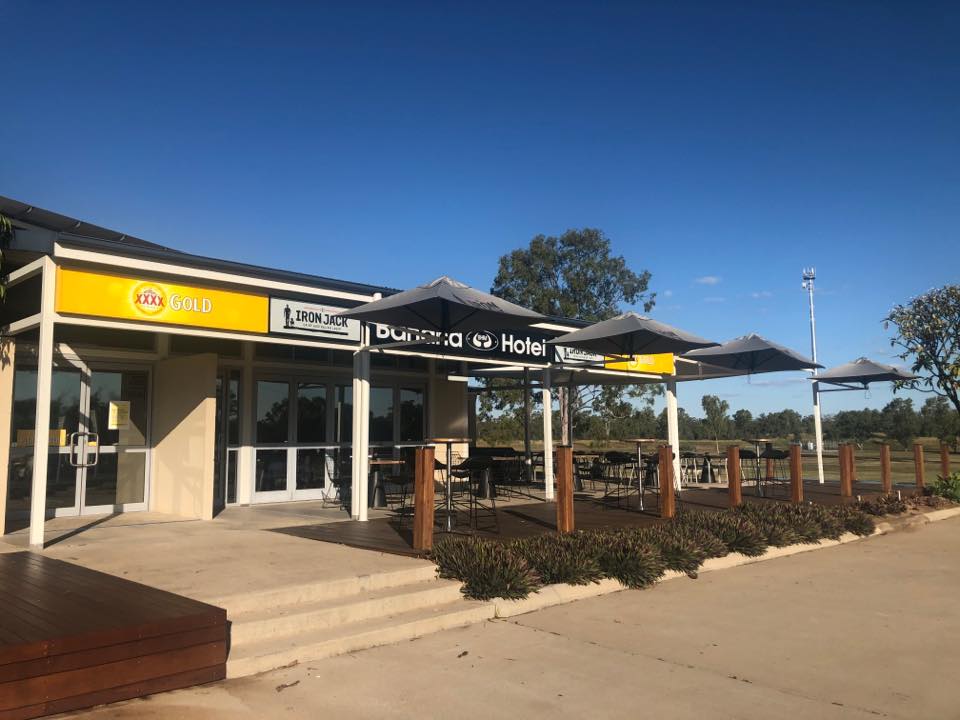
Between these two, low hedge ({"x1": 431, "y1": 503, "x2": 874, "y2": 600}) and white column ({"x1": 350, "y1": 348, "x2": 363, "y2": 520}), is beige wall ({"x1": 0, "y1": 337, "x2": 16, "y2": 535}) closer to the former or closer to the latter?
white column ({"x1": 350, "y1": 348, "x2": 363, "y2": 520})

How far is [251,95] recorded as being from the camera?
15.8 metres

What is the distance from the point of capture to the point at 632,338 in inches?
432

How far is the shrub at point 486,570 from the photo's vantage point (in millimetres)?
6188

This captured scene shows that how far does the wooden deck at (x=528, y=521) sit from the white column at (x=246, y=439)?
325 centimetres

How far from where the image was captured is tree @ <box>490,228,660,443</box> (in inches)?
1268

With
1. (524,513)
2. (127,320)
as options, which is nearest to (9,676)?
(127,320)

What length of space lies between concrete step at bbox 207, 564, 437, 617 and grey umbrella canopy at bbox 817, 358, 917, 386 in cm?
1252

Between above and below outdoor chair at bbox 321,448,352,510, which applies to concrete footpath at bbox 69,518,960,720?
below

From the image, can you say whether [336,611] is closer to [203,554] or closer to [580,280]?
[203,554]

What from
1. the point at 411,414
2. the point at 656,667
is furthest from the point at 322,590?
the point at 411,414

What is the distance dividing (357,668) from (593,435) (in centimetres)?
3658

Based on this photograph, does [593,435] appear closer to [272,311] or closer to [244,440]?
[244,440]

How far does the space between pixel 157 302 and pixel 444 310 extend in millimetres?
3207

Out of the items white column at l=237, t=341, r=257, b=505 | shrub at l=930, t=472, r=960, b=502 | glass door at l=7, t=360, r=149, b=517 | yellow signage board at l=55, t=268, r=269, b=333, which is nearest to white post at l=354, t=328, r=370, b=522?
yellow signage board at l=55, t=268, r=269, b=333
